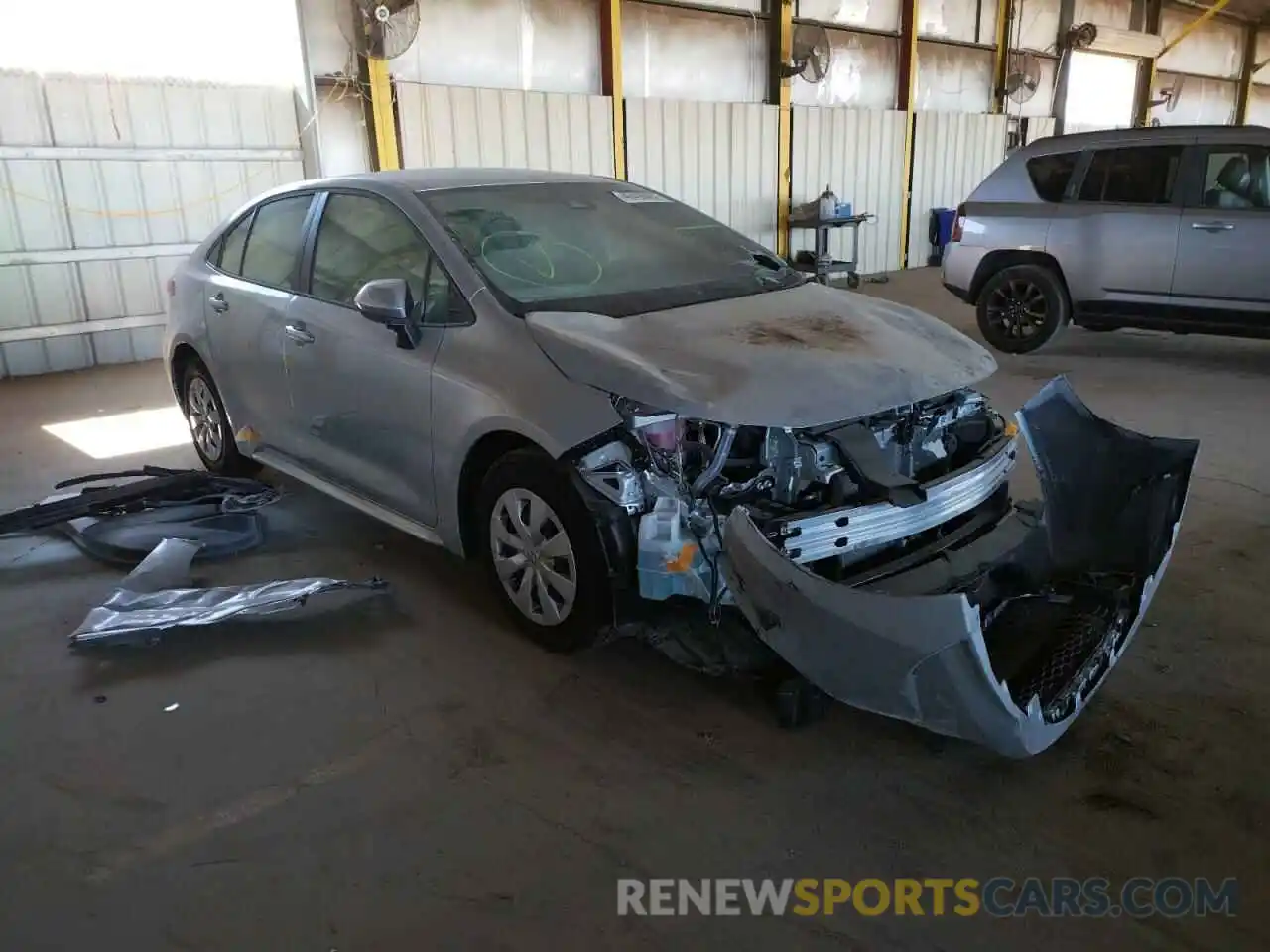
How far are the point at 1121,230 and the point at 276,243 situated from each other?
19.6 ft

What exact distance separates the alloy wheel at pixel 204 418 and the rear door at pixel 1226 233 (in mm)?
6422

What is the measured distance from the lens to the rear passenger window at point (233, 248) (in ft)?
14.4

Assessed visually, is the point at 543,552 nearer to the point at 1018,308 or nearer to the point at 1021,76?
the point at 1018,308

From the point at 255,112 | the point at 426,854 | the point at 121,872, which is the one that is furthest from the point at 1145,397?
the point at 255,112

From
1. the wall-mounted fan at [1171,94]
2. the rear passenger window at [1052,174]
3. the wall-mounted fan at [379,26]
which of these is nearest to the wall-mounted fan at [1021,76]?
the wall-mounted fan at [1171,94]

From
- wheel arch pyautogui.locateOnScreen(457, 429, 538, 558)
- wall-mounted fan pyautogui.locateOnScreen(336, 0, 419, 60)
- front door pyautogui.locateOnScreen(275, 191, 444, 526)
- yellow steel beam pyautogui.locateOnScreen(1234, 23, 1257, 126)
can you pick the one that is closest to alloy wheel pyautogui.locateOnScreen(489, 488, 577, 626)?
wheel arch pyautogui.locateOnScreen(457, 429, 538, 558)

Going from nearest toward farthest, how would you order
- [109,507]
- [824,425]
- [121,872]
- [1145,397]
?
1. [121,872]
2. [824,425]
3. [109,507]
4. [1145,397]

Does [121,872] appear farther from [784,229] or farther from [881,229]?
[881,229]

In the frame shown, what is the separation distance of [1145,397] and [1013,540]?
4192mm

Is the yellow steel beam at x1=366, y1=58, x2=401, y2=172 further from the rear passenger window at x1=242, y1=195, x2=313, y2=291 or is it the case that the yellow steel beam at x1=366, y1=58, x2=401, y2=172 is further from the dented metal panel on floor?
the rear passenger window at x1=242, y1=195, x2=313, y2=291

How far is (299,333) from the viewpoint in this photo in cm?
377

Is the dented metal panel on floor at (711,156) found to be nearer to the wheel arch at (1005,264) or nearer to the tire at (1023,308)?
the wheel arch at (1005,264)

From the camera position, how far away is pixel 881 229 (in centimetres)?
1426

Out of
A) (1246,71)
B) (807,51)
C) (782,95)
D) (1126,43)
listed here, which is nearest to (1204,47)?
(1246,71)
